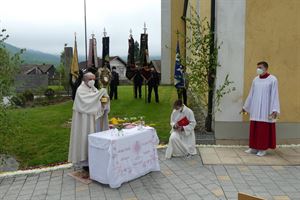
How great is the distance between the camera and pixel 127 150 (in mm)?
6582

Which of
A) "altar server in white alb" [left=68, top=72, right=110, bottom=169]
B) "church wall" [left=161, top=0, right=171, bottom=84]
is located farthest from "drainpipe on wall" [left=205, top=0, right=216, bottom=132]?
"church wall" [left=161, top=0, right=171, bottom=84]

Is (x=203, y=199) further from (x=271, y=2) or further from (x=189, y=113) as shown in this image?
(x=271, y=2)

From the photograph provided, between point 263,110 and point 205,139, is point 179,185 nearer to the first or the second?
point 263,110

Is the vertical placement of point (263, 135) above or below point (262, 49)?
below

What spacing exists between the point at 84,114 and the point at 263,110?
3957 mm

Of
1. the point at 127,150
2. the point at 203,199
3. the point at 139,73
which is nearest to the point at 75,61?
the point at 139,73

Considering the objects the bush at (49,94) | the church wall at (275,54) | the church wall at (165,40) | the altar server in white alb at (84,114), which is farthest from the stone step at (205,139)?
the church wall at (165,40)

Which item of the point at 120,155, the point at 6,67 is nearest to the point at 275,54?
the point at 120,155

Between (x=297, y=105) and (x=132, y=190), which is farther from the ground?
(x=297, y=105)

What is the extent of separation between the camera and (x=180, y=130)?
8.22 m

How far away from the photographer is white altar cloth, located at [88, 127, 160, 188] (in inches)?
250

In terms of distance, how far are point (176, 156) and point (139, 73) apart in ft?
32.5

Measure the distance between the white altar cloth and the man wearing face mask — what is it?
8.75 ft

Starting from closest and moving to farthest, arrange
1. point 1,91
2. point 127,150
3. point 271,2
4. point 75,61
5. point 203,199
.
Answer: point 203,199, point 127,150, point 1,91, point 271,2, point 75,61
